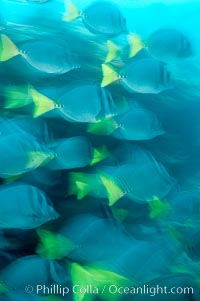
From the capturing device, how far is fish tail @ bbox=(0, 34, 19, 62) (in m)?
2.24

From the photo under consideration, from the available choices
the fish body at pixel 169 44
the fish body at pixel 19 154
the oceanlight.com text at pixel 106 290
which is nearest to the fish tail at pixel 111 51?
the fish body at pixel 169 44

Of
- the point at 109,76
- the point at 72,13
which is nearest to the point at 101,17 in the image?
the point at 72,13

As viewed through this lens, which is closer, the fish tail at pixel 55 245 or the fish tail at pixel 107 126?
the fish tail at pixel 55 245

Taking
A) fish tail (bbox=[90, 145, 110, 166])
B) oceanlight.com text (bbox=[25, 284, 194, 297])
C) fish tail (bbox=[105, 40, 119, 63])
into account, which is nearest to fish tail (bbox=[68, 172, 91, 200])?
fish tail (bbox=[90, 145, 110, 166])

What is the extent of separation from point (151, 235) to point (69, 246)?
0.84 meters

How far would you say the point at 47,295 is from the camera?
2383mm

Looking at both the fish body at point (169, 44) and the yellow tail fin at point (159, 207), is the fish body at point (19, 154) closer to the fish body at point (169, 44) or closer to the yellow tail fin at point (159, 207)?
the yellow tail fin at point (159, 207)

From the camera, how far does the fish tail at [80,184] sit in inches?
91.0

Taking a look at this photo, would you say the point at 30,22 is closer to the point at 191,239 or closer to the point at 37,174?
the point at 37,174

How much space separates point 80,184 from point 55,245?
1.30ft

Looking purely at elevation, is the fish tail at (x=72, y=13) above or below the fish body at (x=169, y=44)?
above

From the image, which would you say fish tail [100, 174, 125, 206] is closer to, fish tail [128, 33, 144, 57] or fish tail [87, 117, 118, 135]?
fish tail [87, 117, 118, 135]

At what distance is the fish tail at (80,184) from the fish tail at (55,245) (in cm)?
31

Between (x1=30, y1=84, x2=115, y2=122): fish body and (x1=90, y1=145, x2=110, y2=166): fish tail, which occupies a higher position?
(x1=30, y1=84, x2=115, y2=122): fish body
